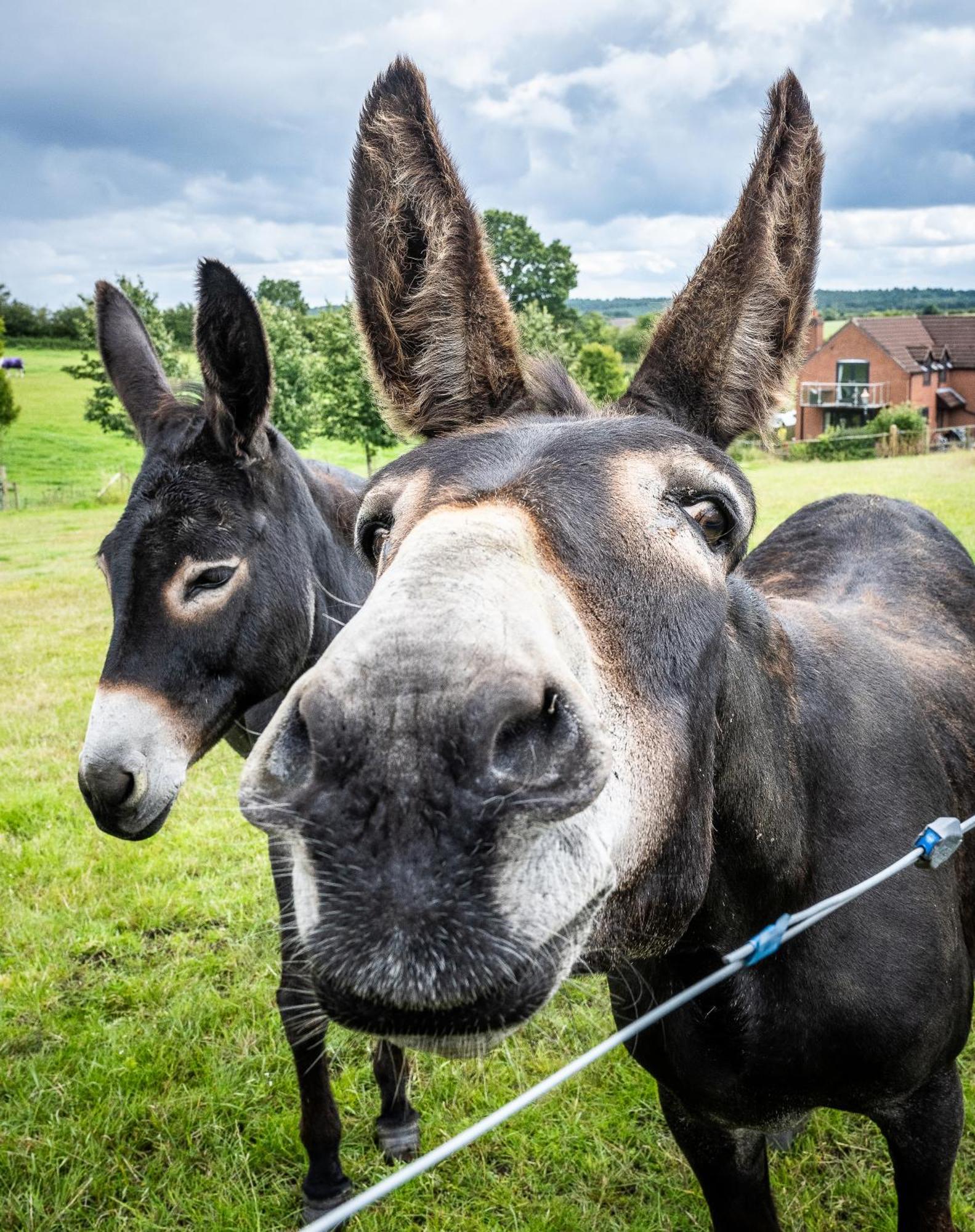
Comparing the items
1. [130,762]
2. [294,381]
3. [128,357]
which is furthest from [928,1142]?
[294,381]

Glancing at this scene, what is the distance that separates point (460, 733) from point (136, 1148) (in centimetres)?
388

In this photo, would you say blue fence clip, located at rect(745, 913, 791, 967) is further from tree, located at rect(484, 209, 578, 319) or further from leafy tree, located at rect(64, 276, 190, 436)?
tree, located at rect(484, 209, 578, 319)

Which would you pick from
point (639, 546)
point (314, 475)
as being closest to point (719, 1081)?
point (639, 546)

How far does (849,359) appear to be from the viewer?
6969 cm

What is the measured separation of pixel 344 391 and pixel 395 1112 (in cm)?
2130

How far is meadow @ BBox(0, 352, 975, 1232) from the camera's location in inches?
141

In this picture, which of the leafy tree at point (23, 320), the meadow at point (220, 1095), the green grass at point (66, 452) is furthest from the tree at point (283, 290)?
the meadow at point (220, 1095)

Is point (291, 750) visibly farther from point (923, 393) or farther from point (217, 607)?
point (923, 393)

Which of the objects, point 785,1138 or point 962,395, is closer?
point 785,1138

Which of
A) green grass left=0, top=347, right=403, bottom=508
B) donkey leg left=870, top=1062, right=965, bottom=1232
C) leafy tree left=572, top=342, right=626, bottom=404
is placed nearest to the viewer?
donkey leg left=870, top=1062, right=965, bottom=1232

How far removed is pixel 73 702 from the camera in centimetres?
1030

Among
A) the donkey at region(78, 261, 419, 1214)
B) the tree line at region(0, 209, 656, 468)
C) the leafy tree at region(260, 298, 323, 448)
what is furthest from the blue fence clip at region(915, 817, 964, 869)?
the leafy tree at region(260, 298, 323, 448)

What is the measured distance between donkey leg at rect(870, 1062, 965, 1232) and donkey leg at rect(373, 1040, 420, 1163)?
6.91 feet

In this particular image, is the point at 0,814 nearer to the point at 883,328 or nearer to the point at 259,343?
the point at 259,343
